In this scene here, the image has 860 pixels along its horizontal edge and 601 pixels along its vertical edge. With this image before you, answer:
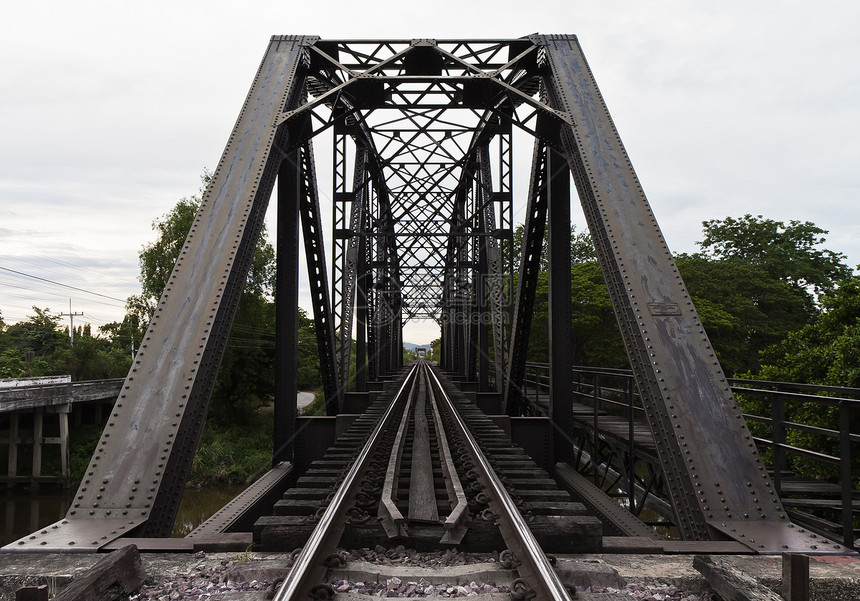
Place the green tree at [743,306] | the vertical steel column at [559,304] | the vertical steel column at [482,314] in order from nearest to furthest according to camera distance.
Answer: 1. the vertical steel column at [559,304]
2. the vertical steel column at [482,314]
3. the green tree at [743,306]

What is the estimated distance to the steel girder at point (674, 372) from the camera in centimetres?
359

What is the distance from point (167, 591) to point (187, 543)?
56 cm

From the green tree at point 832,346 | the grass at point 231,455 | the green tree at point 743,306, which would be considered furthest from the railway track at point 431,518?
the green tree at point 743,306

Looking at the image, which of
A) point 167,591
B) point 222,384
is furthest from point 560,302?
point 222,384

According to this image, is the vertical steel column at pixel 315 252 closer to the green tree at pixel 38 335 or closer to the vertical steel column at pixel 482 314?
the vertical steel column at pixel 482 314

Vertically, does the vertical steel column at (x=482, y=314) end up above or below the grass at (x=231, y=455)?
above

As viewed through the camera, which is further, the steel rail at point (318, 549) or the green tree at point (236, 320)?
the green tree at point (236, 320)

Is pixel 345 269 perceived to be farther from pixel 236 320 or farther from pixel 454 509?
pixel 236 320

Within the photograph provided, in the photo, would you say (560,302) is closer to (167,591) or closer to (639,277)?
(639,277)

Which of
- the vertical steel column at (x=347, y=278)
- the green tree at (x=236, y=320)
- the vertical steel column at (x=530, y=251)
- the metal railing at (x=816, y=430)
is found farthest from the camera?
the green tree at (x=236, y=320)

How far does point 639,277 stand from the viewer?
483 centimetres

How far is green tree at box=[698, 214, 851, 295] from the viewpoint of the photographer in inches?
1188

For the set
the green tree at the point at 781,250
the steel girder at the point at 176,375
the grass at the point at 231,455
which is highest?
the green tree at the point at 781,250

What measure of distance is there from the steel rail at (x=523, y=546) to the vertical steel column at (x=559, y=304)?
385 centimetres
